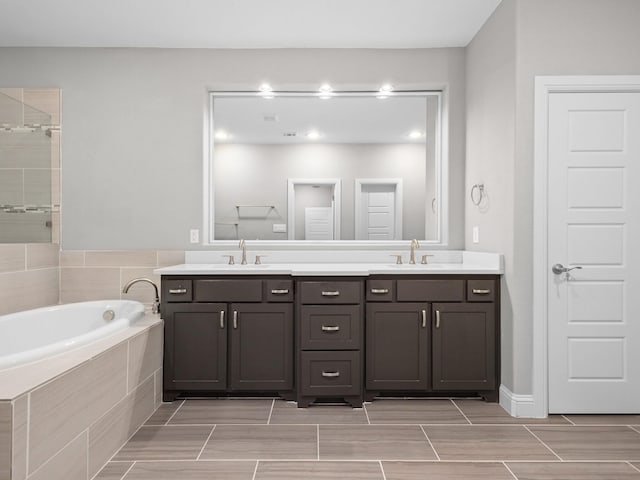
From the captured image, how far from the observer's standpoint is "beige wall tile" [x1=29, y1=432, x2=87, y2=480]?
1602 mm

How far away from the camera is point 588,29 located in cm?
263

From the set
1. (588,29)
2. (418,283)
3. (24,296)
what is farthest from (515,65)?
(24,296)

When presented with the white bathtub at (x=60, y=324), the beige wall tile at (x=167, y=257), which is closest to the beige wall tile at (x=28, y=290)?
the white bathtub at (x=60, y=324)

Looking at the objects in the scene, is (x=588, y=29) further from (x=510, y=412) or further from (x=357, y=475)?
(x=357, y=475)

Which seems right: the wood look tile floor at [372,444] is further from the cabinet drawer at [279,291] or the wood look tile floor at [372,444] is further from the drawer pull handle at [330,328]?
the cabinet drawer at [279,291]

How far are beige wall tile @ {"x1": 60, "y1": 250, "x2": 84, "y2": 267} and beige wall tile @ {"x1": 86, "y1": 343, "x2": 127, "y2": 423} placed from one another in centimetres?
144

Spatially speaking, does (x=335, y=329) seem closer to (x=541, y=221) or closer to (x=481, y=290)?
(x=481, y=290)

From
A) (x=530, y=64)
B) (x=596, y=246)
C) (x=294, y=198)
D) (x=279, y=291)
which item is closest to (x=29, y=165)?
(x=294, y=198)

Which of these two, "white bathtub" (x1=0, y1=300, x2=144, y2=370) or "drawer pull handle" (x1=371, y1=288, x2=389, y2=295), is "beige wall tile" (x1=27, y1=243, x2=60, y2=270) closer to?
"white bathtub" (x1=0, y1=300, x2=144, y2=370)

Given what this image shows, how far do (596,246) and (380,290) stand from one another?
1296mm

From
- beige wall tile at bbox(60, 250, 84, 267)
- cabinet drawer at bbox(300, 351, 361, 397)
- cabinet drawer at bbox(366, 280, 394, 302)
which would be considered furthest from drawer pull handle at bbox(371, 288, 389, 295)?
beige wall tile at bbox(60, 250, 84, 267)

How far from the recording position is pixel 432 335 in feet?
9.40

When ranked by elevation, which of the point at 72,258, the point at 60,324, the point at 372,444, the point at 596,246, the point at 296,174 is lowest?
the point at 372,444

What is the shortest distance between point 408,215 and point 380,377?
4.22 ft
